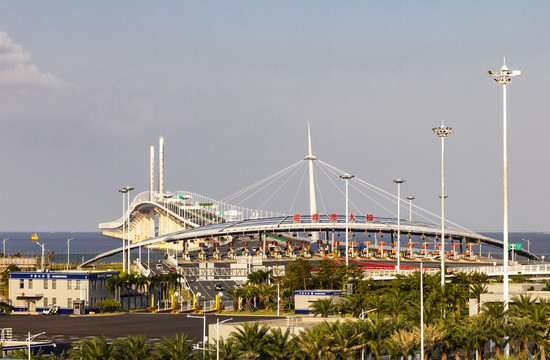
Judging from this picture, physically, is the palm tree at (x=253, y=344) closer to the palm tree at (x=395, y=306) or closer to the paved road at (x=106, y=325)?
the paved road at (x=106, y=325)

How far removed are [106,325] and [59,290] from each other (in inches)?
959

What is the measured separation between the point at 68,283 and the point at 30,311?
816 cm

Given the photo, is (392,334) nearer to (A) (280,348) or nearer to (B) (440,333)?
(B) (440,333)

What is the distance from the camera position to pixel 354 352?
62.4m

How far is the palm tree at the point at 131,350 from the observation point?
55.9m

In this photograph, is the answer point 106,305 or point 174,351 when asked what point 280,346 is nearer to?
point 174,351

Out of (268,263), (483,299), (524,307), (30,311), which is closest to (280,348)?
(524,307)

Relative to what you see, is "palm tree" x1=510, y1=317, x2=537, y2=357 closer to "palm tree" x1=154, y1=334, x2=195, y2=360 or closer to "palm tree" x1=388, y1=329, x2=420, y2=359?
"palm tree" x1=388, y1=329, x2=420, y2=359

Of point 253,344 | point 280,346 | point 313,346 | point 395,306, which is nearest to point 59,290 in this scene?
point 395,306

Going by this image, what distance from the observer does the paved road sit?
303 ft

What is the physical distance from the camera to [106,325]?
10488 centimetres

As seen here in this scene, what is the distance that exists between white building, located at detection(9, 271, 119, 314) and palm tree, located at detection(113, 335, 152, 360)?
69299 millimetres

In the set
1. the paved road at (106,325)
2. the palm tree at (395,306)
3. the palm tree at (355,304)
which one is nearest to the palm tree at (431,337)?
the palm tree at (395,306)

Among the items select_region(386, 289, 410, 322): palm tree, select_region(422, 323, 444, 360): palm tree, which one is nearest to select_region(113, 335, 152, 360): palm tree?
select_region(422, 323, 444, 360): palm tree
